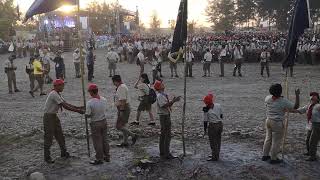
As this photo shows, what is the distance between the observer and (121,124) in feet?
35.4

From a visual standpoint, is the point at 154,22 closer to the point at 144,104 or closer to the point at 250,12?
the point at 250,12

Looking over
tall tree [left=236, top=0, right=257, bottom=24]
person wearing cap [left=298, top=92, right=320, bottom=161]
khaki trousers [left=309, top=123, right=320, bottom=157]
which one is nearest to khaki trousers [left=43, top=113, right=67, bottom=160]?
person wearing cap [left=298, top=92, right=320, bottom=161]

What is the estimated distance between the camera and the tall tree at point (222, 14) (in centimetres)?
6588

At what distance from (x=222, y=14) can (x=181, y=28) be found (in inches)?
2329

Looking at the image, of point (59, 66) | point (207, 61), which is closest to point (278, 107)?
point (207, 61)

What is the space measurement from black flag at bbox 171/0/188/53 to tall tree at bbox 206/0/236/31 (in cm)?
5563

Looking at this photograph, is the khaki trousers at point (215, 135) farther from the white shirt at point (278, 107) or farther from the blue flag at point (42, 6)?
the blue flag at point (42, 6)

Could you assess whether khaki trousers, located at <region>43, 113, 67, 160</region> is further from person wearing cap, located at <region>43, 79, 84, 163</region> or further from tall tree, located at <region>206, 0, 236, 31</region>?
tall tree, located at <region>206, 0, 236, 31</region>

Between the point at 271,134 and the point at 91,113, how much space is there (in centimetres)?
369

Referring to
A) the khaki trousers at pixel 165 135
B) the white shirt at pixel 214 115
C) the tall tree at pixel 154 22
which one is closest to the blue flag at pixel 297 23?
the white shirt at pixel 214 115

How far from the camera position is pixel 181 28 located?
10078mm

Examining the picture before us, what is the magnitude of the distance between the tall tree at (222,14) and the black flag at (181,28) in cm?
5563

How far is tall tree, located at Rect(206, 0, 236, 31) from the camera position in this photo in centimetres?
6588

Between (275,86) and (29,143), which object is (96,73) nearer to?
(29,143)
